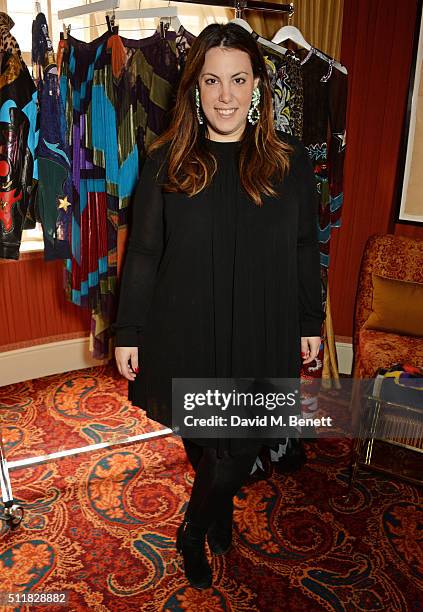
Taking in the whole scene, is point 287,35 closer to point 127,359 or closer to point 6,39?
point 6,39

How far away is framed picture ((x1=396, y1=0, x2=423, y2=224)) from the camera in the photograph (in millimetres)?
3023

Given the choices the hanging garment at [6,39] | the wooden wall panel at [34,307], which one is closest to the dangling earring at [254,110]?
the hanging garment at [6,39]

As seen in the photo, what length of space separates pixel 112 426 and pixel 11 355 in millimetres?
850

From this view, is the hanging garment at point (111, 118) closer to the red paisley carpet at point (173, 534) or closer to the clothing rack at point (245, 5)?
the clothing rack at point (245, 5)

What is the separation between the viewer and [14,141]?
1.96 metres

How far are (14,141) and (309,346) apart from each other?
123 cm

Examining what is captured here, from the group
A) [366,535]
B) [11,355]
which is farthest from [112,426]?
[366,535]

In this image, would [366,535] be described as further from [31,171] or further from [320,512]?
[31,171]

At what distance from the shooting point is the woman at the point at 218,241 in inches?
64.5

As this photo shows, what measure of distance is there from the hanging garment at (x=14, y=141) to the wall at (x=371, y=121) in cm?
199

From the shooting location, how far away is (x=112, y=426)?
9.84 ft

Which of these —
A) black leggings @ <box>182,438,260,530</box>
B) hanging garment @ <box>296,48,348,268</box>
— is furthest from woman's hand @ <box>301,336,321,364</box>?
hanging garment @ <box>296,48,348,268</box>

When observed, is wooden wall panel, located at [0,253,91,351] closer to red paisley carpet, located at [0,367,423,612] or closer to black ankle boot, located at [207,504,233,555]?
red paisley carpet, located at [0,367,423,612]

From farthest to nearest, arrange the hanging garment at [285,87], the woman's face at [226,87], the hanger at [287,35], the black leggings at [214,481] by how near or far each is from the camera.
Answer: the hanger at [287,35]
the hanging garment at [285,87]
the black leggings at [214,481]
the woman's face at [226,87]
